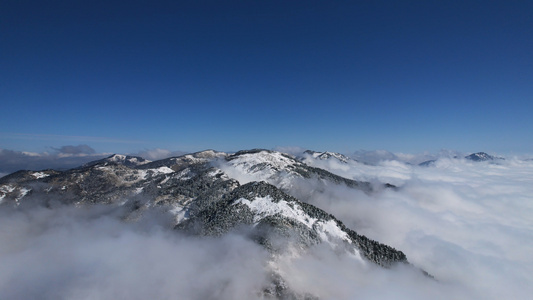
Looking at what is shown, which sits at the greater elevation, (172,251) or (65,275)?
(172,251)

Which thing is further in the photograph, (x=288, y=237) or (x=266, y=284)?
(x=288, y=237)

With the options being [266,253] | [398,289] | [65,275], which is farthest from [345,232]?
[65,275]

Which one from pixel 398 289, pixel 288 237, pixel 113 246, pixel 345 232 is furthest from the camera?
pixel 113 246

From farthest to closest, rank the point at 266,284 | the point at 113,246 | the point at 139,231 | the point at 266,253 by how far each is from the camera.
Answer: the point at 139,231, the point at 113,246, the point at 266,253, the point at 266,284

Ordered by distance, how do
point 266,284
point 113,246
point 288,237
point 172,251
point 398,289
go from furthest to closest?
point 113,246, point 172,251, point 398,289, point 288,237, point 266,284

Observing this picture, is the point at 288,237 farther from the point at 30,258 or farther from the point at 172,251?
the point at 30,258

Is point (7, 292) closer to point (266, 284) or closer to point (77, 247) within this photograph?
point (77, 247)

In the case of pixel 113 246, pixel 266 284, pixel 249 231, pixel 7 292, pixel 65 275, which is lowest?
pixel 7 292

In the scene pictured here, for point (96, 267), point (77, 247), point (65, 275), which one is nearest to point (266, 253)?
point (96, 267)

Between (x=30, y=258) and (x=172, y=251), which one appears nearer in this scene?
(x=172, y=251)
